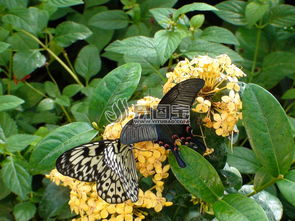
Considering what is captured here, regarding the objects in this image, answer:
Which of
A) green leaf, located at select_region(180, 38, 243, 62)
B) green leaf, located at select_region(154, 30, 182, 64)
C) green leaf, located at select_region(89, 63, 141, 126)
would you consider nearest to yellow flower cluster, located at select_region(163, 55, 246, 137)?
green leaf, located at select_region(89, 63, 141, 126)

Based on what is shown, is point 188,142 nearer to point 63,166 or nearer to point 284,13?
point 63,166

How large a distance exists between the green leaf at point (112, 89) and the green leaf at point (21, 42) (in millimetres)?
611

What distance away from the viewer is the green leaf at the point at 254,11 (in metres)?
1.41

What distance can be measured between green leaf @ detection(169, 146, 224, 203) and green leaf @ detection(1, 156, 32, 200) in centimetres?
51

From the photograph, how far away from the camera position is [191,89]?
29.5 inches

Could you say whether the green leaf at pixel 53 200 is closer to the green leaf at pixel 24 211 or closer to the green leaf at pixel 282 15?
the green leaf at pixel 24 211

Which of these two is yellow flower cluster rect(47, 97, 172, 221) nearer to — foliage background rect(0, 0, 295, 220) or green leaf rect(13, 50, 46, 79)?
foliage background rect(0, 0, 295, 220)

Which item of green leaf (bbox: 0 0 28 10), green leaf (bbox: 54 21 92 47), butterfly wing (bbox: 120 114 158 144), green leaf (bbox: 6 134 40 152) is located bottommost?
green leaf (bbox: 6 134 40 152)

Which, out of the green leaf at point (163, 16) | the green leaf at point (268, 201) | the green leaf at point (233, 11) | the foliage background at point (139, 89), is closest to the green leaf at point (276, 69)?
the foliage background at point (139, 89)

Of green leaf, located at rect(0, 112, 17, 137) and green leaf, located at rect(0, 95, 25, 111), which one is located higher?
green leaf, located at rect(0, 95, 25, 111)

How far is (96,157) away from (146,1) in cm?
90

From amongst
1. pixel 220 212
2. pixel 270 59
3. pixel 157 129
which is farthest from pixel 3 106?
pixel 270 59

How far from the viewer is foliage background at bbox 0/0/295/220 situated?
2.69 feet

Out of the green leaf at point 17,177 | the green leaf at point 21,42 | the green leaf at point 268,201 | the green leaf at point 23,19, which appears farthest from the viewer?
the green leaf at point 21,42
